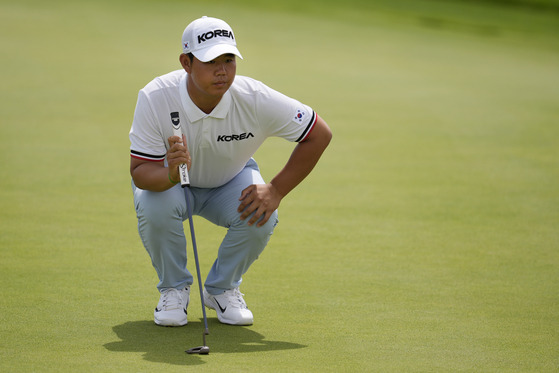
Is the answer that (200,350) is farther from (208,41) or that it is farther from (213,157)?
(208,41)

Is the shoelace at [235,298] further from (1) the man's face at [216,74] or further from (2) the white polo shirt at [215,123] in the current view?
(1) the man's face at [216,74]

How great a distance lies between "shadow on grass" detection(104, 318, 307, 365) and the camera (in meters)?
3.39

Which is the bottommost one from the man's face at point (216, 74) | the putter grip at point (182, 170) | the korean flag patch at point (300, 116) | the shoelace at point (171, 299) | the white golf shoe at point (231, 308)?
the white golf shoe at point (231, 308)

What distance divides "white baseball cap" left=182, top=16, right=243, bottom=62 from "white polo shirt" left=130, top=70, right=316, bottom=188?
0.21m

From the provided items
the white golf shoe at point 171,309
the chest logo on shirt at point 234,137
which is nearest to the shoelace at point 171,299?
the white golf shoe at point 171,309

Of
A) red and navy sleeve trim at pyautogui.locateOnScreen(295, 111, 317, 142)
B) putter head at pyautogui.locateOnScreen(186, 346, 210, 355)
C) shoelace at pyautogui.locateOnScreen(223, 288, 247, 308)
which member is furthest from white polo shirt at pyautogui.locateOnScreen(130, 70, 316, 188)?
putter head at pyautogui.locateOnScreen(186, 346, 210, 355)

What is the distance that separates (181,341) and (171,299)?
0.91 feet

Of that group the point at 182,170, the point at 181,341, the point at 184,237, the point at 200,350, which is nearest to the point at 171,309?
the point at 181,341

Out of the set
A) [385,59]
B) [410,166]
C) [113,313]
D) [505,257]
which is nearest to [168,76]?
[113,313]

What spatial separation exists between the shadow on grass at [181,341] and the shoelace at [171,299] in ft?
0.31

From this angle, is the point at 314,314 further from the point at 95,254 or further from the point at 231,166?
the point at 95,254

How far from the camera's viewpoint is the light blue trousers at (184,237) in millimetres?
3754

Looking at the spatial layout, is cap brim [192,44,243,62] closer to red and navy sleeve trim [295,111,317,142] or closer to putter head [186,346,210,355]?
red and navy sleeve trim [295,111,317,142]

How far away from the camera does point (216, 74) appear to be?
12.0ft
